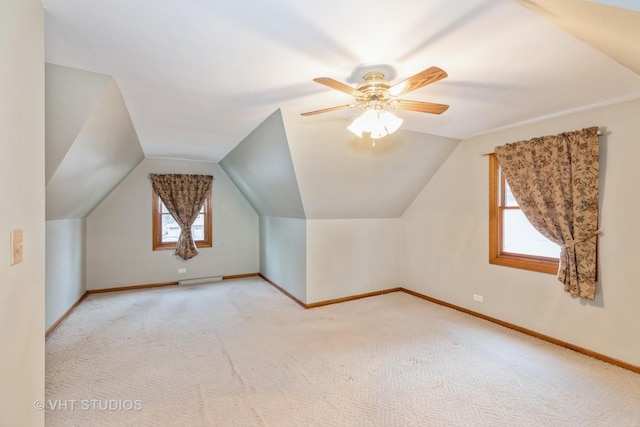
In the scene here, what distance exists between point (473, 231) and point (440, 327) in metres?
1.29

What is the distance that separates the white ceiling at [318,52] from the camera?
1.42 meters

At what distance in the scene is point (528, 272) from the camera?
10.4 feet

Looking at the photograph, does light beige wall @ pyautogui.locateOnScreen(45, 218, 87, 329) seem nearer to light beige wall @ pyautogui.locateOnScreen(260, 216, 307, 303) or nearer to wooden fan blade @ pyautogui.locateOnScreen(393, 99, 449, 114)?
light beige wall @ pyautogui.locateOnScreen(260, 216, 307, 303)

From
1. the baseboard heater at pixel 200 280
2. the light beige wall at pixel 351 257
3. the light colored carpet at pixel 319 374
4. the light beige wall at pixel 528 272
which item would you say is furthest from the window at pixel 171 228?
the light beige wall at pixel 528 272

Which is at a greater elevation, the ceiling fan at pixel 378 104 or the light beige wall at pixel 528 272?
the ceiling fan at pixel 378 104


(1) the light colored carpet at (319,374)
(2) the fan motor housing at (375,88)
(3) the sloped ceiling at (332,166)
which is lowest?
(1) the light colored carpet at (319,374)

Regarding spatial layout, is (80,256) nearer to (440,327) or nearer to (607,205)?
(440,327)

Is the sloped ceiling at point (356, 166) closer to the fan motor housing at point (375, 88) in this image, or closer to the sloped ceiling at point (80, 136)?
the fan motor housing at point (375, 88)

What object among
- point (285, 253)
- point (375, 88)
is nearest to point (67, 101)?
point (375, 88)

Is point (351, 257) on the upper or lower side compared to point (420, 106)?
lower

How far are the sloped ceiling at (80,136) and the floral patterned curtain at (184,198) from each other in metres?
1.22

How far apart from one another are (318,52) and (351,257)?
317 centimetres
